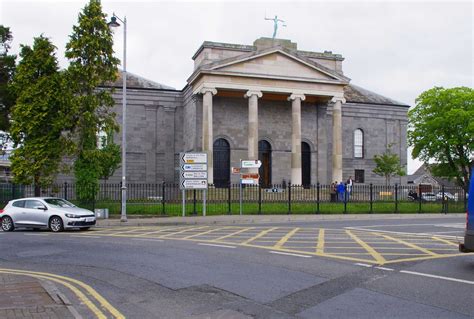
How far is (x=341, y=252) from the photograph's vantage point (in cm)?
1214

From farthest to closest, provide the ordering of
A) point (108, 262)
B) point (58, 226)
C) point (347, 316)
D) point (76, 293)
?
point (58, 226), point (108, 262), point (76, 293), point (347, 316)

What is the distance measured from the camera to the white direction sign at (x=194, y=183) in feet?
84.8

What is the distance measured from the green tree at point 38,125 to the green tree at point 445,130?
34276 mm

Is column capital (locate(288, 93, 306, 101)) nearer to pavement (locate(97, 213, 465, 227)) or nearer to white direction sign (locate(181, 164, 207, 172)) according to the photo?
pavement (locate(97, 213, 465, 227))

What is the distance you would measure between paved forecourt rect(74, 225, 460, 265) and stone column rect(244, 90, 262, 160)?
72.4 ft

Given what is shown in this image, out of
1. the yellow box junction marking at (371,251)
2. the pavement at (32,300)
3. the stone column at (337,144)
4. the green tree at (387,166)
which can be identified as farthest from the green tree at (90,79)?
the green tree at (387,166)

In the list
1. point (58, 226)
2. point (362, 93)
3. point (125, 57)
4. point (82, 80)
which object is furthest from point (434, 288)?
point (362, 93)

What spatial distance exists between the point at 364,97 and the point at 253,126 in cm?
1762

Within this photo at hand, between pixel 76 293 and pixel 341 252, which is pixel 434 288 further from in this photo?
pixel 76 293

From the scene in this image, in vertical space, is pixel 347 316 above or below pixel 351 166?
below

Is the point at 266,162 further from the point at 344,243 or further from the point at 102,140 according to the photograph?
the point at 344,243

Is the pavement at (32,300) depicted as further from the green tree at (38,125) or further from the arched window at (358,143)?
the arched window at (358,143)

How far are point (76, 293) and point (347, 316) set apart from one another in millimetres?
4169

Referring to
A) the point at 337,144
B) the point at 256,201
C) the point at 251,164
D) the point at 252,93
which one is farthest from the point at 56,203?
the point at 337,144
